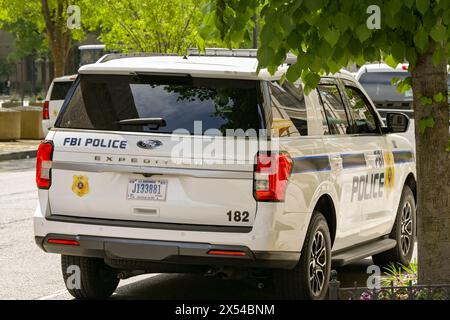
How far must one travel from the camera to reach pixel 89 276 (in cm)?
860

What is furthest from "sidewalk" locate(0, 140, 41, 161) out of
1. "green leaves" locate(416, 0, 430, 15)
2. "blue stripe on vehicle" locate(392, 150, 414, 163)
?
"green leaves" locate(416, 0, 430, 15)

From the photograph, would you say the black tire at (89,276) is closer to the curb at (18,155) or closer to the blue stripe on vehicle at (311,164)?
the blue stripe on vehicle at (311,164)

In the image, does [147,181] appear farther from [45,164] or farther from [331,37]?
[331,37]

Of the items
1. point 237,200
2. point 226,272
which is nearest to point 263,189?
point 237,200

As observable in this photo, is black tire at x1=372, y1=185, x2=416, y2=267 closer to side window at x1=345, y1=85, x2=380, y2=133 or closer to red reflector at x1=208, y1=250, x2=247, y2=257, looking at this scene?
side window at x1=345, y1=85, x2=380, y2=133

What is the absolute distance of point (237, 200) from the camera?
7637mm

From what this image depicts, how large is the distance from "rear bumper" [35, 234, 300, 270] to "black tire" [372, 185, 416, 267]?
2.68 metres

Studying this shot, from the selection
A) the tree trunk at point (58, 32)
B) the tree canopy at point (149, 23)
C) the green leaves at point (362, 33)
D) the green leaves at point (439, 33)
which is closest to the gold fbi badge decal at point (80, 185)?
the green leaves at point (362, 33)

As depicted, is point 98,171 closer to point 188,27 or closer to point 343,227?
point 343,227

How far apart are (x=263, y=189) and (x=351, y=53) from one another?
1.40 meters

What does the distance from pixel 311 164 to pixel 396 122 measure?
200cm

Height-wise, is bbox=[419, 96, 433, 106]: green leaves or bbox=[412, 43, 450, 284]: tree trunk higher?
bbox=[419, 96, 433, 106]: green leaves

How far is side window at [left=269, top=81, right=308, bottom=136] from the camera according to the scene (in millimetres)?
7992

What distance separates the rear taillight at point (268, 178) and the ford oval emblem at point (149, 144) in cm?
70
